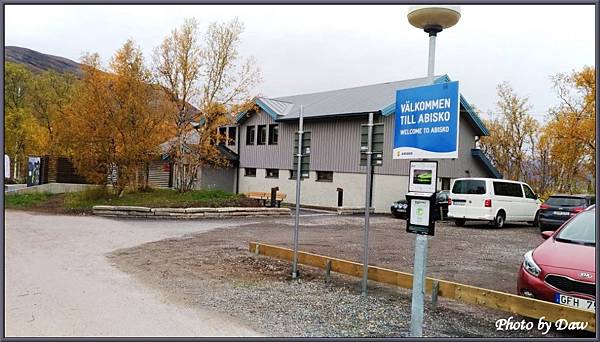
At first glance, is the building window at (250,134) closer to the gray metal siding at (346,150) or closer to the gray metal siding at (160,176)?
the gray metal siding at (346,150)

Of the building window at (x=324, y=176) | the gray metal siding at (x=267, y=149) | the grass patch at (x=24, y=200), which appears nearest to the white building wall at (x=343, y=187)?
the building window at (x=324, y=176)

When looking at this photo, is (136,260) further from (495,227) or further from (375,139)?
(495,227)

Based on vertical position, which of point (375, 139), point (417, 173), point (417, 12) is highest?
point (417, 12)

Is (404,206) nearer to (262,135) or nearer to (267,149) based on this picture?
(267,149)

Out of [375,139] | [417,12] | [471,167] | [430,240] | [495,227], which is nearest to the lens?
[417,12]

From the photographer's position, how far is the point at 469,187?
18406mm

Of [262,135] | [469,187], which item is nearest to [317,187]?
[262,135]

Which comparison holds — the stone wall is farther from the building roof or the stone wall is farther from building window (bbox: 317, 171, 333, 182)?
building window (bbox: 317, 171, 333, 182)

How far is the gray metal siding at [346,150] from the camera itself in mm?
25156

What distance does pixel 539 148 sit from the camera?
1394 inches

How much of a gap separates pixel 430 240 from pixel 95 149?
49.7 ft

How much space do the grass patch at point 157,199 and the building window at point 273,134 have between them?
8.06 metres

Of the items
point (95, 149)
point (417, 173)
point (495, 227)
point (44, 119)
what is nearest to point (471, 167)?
point (495, 227)

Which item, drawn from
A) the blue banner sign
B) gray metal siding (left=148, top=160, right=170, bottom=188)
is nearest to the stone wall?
the blue banner sign
